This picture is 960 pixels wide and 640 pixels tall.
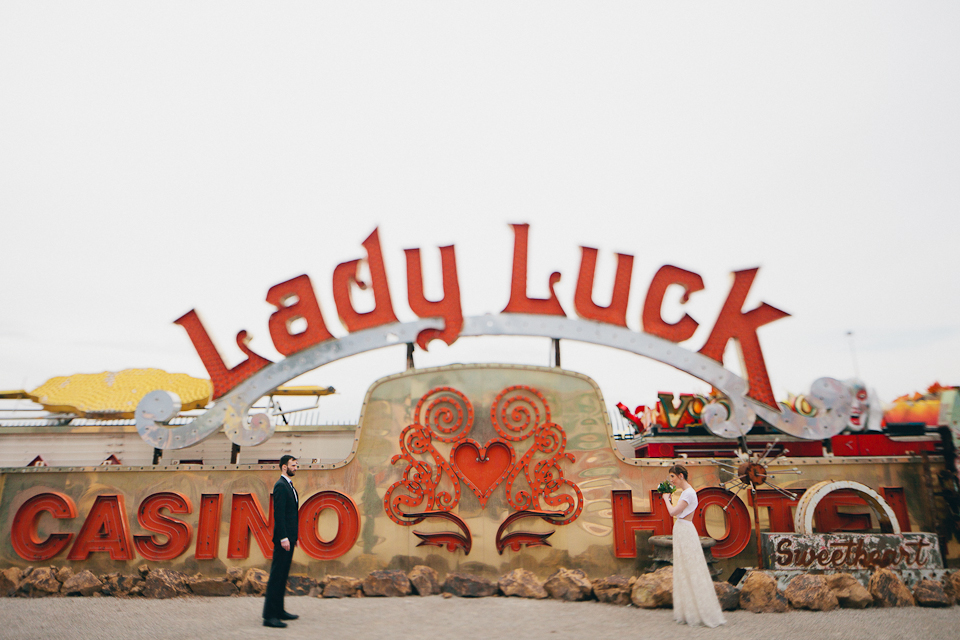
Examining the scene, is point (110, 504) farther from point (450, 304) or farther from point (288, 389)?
point (450, 304)

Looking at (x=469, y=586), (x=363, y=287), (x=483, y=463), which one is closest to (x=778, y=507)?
(x=483, y=463)

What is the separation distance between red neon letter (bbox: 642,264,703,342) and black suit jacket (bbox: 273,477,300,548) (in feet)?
22.4

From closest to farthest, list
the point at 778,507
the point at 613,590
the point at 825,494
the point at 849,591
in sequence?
the point at 849,591 < the point at 613,590 < the point at 825,494 < the point at 778,507

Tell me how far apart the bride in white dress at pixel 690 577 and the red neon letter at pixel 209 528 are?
24.5 ft

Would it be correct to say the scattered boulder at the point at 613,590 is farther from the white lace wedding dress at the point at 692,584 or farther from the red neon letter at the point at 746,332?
the red neon letter at the point at 746,332

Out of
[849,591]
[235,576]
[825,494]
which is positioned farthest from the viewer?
[235,576]

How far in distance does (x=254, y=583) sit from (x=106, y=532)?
115 inches

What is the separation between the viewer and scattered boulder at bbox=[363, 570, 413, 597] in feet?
30.7

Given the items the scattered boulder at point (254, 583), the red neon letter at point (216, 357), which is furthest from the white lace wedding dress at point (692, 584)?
the red neon letter at point (216, 357)

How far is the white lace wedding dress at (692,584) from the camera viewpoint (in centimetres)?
712

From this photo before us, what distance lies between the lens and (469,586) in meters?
9.34

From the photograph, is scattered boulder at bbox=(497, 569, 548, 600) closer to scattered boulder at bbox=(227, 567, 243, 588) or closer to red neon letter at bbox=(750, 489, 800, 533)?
red neon letter at bbox=(750, 489, 800, 533)

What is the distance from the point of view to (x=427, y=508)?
399 inches

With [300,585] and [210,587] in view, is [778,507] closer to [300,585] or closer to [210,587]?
[300,585]
